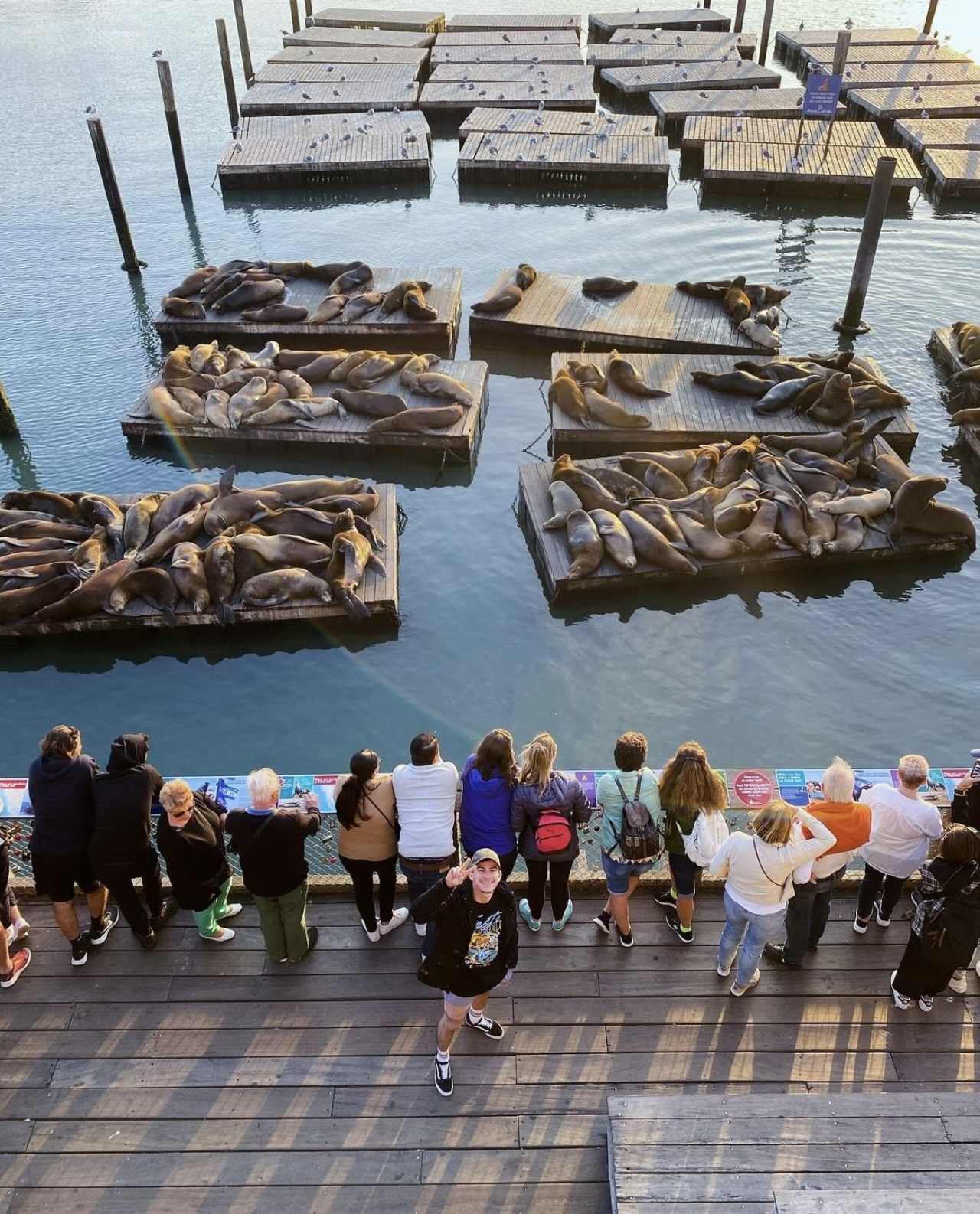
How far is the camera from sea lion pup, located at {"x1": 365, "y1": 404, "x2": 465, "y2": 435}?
541 inches

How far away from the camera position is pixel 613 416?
13.7 m

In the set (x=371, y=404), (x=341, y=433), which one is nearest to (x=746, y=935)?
(x=341, y=433)

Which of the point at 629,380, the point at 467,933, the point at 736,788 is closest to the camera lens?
the point at 467,933

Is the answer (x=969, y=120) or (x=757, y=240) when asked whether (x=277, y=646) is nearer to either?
(x=757, y=240)

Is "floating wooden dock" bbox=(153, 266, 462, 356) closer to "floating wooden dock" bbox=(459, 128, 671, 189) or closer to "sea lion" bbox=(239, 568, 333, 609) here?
"sea lion" bbox=(239, 568, 333, 609)

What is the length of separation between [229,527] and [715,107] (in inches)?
992

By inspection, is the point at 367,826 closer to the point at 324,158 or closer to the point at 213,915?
the point at 213,915

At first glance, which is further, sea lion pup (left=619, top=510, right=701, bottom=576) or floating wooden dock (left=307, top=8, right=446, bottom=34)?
floating wooden dock (left=307, top=8, right=446, bottom=34)

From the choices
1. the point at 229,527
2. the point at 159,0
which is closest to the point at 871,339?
the point at 229,527

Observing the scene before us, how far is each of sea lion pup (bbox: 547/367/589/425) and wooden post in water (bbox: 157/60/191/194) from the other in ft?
50.7

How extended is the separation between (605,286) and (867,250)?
4.69m

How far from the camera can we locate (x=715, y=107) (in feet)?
95.8

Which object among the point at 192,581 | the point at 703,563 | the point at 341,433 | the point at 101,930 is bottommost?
the point at 703,563

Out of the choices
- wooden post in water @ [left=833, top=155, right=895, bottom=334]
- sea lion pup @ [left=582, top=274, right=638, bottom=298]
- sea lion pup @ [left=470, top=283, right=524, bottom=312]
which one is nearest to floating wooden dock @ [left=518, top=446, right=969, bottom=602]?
sea lion pup @ [left=470, top=283, right=524, bottom=312]
